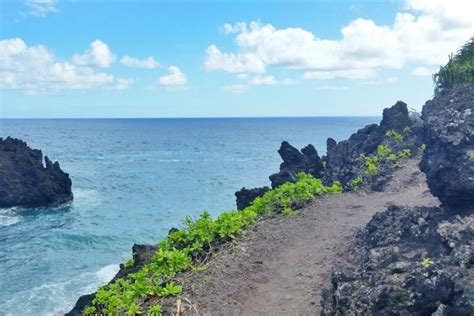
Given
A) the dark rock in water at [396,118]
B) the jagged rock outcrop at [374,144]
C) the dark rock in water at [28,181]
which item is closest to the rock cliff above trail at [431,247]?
the jagged rock outcrop at [374,144]

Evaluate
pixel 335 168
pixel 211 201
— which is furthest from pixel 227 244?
pixel 211 201

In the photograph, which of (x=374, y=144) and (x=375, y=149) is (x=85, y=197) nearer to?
(x=374, y=144)

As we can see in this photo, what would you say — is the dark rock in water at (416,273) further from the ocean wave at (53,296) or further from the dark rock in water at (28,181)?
the dark rock in water at (28,181)

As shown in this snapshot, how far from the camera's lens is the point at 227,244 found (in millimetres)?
10922

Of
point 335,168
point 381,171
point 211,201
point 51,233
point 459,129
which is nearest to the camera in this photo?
point 459,129

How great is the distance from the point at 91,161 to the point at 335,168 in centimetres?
6321

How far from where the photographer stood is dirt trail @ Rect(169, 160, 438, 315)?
8594 millimetres

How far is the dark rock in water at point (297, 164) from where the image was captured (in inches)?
1110

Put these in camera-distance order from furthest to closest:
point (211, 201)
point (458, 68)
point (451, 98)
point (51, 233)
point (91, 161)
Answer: point (91, 161)
point (211, 201)
point (51, 233)
point (458, 68)
point (451, 98)

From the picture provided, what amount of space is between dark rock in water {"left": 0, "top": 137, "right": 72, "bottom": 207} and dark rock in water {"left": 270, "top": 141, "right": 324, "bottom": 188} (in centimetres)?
2200

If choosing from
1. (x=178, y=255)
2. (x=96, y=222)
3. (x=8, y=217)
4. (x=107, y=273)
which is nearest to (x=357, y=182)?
Result: (x=178, y=255)

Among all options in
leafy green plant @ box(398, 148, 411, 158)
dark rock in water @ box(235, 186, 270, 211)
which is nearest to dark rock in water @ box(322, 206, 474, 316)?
leafy green plant @ box(398, 148, 411, 158)

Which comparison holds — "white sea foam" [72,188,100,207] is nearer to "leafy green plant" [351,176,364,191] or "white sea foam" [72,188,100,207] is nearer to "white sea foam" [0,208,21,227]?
"white sea foam" [0,208,21,227]

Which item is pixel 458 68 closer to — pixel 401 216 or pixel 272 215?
pixel 401 216
